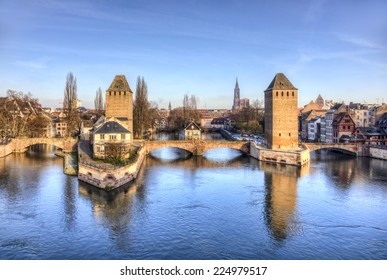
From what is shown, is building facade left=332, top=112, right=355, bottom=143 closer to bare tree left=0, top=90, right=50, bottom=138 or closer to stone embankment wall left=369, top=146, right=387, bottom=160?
stone embankment wall left=369, top=146, right=387, bottom=160

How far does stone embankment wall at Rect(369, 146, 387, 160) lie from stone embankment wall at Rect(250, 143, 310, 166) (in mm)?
10377

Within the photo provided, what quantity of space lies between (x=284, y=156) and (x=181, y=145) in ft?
47.9

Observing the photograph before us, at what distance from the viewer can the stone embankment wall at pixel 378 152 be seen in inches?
1912

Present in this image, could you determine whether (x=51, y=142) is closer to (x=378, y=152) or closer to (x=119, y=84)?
(x=119, y=84)

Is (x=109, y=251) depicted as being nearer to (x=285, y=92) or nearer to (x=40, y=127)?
(x=285, y=92)

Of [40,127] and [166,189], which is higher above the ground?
[40,127]

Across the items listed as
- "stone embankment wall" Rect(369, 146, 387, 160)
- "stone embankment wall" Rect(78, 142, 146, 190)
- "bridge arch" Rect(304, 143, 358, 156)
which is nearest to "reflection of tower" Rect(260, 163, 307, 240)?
"bridge arch" Rect(304, 143, 358, 156)

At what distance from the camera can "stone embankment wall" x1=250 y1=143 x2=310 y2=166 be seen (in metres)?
43.6

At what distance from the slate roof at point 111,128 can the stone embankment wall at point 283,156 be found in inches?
686

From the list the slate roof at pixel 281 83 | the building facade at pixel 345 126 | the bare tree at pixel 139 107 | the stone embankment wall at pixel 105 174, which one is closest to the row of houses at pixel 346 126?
the building facade at pixel 345 126

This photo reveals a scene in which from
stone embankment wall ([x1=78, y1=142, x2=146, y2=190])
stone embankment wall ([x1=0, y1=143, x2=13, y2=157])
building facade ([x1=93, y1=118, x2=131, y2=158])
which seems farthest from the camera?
stone embankment wall ([x1=0, y1=143, x2=13, y2=157])

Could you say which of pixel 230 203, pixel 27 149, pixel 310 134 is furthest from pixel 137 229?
pixel 310 134

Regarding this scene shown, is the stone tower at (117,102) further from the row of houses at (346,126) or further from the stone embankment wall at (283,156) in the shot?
the row of houses at (346,126)

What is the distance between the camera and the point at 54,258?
56.2 feet
